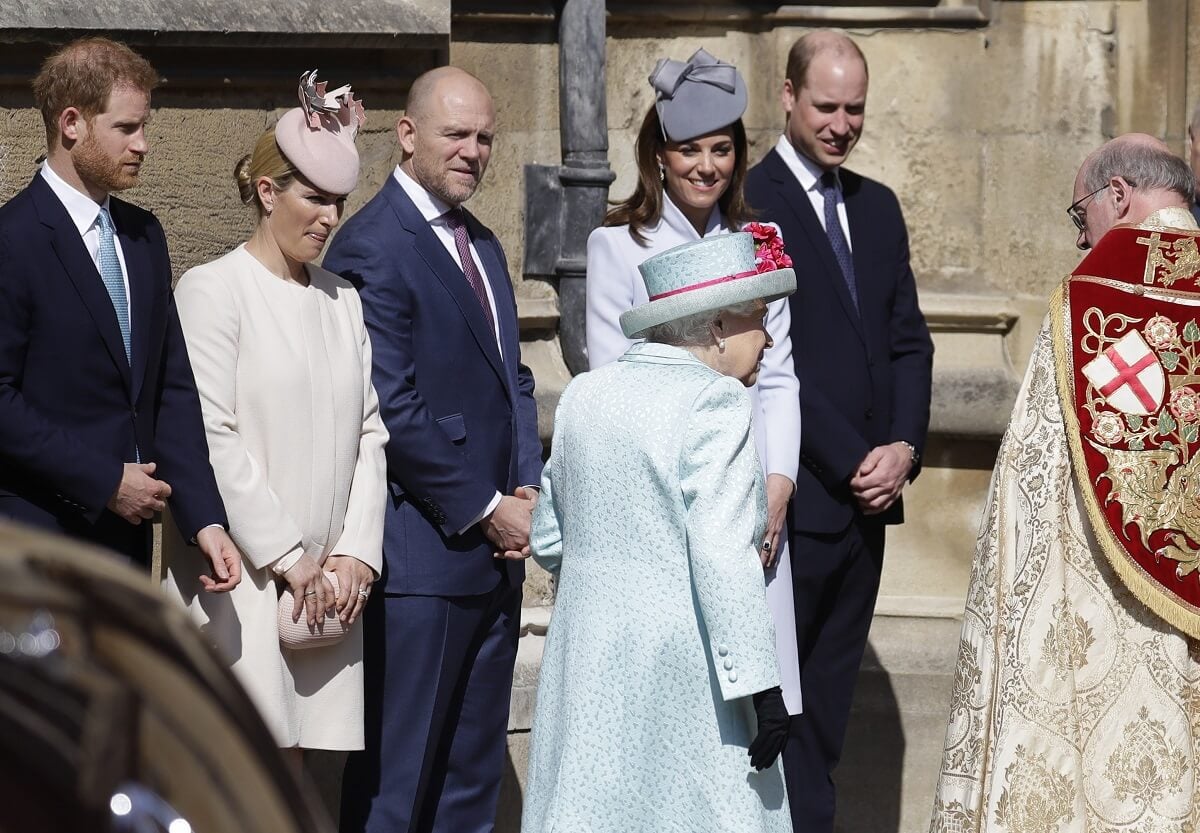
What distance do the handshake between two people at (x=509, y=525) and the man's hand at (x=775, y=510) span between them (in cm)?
58

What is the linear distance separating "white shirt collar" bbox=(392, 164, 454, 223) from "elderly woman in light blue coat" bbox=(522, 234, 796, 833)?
3.21 ft

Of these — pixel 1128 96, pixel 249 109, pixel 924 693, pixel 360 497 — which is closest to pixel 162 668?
pixel 360 497

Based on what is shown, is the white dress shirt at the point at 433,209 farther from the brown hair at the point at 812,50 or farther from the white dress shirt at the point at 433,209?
the brown hair at the point at 812,50

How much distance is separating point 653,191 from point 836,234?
0.59 metres

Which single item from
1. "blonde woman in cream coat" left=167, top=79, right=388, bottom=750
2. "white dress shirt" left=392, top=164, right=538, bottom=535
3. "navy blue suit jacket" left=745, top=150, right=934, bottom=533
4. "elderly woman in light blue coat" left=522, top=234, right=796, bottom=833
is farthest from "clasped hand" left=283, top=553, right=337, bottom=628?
"navy blue suit jacket" left=745, top=150, right=934, bottom=533

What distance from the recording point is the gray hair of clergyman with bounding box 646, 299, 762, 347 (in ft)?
11.5

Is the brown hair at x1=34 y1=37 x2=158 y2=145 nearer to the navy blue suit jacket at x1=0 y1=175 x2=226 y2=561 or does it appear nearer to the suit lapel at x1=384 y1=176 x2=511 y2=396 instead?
the navy blue suit jacket at x1=0 y1=175 x2=226 y2=561

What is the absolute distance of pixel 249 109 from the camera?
479cm

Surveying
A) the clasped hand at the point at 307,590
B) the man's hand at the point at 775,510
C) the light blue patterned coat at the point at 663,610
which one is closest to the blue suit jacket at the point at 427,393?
the clasped hand at the point at 307,590

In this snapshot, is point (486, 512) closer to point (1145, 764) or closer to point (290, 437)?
point (290, 437)

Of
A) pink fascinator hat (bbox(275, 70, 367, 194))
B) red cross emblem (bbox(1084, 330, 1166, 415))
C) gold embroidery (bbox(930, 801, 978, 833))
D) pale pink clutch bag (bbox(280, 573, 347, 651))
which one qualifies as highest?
pink fascinator hat (bbox(275, 70, 367, 194))

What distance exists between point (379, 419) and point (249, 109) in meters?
1.12

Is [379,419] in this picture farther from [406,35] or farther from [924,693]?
[924,693]

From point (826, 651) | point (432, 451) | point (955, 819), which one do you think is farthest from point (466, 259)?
point (955, 819)
